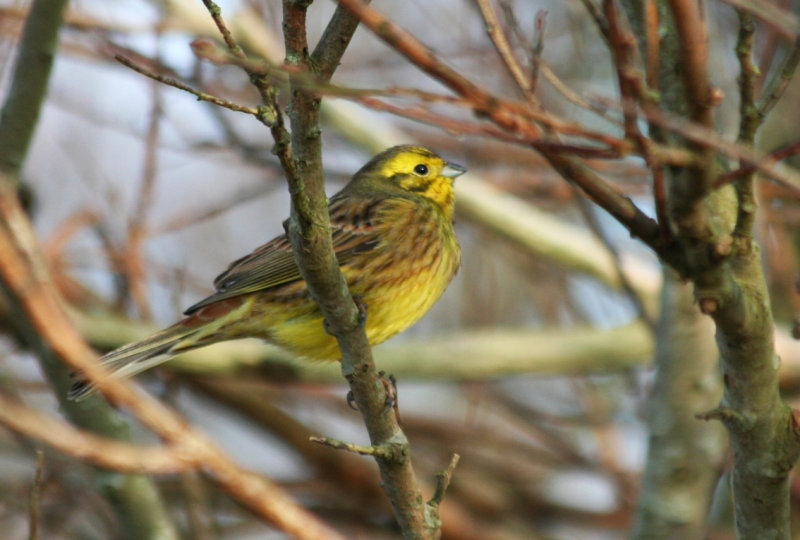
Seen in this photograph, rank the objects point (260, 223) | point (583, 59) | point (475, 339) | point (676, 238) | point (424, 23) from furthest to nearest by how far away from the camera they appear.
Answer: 1. point (260, 223)
2. point (424, 23)
3. point (583, 59)
4. point (475, 339)
5. point (676, 238)

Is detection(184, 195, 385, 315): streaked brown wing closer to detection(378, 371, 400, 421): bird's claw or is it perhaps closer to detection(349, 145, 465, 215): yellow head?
detection(349, 145, 465, 215): yellow head

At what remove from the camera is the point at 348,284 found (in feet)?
12.9

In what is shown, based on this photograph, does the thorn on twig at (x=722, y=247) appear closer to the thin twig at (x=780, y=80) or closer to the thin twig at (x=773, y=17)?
the thin twig at (x=780, y=80)

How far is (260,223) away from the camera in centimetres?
1063

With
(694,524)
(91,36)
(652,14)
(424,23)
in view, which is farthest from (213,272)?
(652,14)

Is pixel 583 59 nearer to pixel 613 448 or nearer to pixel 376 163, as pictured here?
pixel 376 163

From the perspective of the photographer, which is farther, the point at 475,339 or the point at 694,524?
the point at 475,339

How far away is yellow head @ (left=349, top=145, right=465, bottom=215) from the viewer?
4660 millimetres

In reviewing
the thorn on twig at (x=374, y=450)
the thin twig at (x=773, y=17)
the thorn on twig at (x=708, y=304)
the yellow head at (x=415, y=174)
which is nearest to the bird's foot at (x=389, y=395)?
the thorn on twig at (x=374, y=450)

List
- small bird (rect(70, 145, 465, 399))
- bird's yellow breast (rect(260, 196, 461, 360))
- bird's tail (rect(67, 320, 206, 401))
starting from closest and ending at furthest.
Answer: bird's tail (rect(67, 320, 206, 401)) → small bird (rect(70, 145, 465, 399)) → bird's yellow breast (rect(260, 196, 461, 360))

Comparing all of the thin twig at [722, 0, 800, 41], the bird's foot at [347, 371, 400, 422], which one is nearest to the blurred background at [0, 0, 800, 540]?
the bird's foot at [347, 371, 400, 422]

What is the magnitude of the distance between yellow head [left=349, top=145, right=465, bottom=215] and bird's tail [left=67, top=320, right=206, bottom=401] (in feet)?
4.21

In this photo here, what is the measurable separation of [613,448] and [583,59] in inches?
97.3

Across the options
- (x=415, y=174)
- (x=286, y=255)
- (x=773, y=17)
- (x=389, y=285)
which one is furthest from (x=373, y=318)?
(x=773, y=17)
